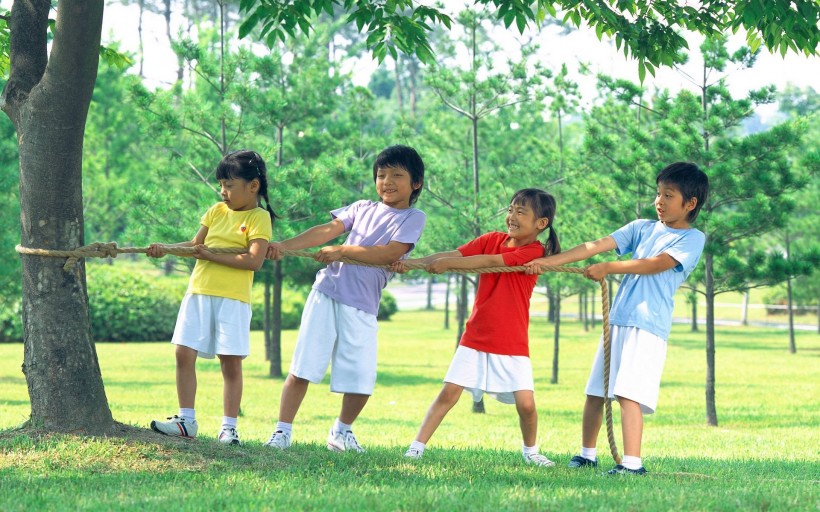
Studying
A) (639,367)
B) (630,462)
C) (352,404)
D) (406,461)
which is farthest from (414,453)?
(639,367)

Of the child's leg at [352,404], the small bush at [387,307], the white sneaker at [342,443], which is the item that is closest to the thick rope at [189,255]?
the child's leg at [352,404]

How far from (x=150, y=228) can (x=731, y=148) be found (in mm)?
7774

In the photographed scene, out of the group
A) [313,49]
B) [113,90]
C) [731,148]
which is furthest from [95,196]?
[731,148]

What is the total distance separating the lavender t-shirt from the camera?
19.7 feet

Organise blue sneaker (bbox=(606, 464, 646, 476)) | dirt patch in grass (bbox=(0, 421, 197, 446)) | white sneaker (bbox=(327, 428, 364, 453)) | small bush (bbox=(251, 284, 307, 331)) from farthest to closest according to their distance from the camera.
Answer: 1. small bush (bbox=(251, 284, 307, 331))
2. white sneaker (bbox=(327, 428, 364, 453))
3. blue sneaker (bbox=(606, 464, 646, 476))
4. dirt patch in grass (bbox=(0, 421, 197, 446))

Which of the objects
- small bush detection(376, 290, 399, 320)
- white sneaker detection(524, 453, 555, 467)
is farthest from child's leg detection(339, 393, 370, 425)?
small bush detection(376, 290, 399, 320)

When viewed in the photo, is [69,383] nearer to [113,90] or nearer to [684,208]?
[684,208]

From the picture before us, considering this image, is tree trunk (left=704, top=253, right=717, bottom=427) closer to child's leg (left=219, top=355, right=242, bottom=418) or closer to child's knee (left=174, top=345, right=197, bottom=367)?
child's leg (left=219, top=355, right=242, bottom=418)

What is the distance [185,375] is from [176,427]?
308 millimetres

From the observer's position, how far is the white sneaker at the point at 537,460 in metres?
6.17

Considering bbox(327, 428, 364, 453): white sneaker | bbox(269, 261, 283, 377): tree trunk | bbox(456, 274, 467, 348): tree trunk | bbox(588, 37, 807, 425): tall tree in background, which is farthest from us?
bbox(269, 261, 283, 377): tree trunk

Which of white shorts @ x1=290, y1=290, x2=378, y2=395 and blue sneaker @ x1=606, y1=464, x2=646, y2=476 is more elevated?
white shorts @ x1=290, y1=290, x2=378, y2=395

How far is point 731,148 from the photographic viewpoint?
12820mm

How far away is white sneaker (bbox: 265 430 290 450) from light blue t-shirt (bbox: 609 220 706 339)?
2.06 metres
